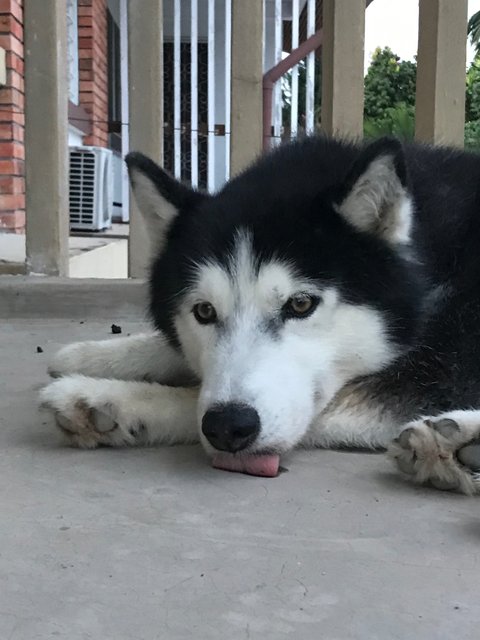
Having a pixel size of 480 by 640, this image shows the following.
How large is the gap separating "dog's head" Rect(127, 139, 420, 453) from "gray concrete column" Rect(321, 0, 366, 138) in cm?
184

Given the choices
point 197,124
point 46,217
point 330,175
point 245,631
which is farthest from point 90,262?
point 197,124

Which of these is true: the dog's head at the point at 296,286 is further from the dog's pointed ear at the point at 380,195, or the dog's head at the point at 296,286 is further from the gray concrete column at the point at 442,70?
the gray concrete column at the point at 442,70

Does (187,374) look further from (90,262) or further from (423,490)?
(90,262)

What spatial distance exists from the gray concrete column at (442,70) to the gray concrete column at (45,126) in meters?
1.73

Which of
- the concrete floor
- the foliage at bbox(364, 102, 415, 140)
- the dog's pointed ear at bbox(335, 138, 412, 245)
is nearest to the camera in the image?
the concrete floor

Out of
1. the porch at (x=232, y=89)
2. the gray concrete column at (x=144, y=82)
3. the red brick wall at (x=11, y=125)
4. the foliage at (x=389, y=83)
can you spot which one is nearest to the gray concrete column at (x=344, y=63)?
the porch at (x=232, y=89)

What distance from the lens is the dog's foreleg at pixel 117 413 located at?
74.0 inches

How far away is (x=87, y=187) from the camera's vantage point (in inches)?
313

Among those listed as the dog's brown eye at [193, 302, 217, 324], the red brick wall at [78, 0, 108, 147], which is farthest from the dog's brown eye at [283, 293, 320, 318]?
the red brick wall at [78, 0, 108, 147]

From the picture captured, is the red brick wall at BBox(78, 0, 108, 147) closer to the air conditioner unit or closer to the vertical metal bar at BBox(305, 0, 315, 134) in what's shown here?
the air conditioner unit

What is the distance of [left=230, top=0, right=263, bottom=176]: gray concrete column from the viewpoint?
12.5 ft

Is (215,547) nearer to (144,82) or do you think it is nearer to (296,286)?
(296,286)

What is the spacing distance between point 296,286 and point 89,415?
58cm

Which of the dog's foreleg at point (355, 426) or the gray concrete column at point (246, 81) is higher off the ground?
the gray concrete column at point (246, 81)
